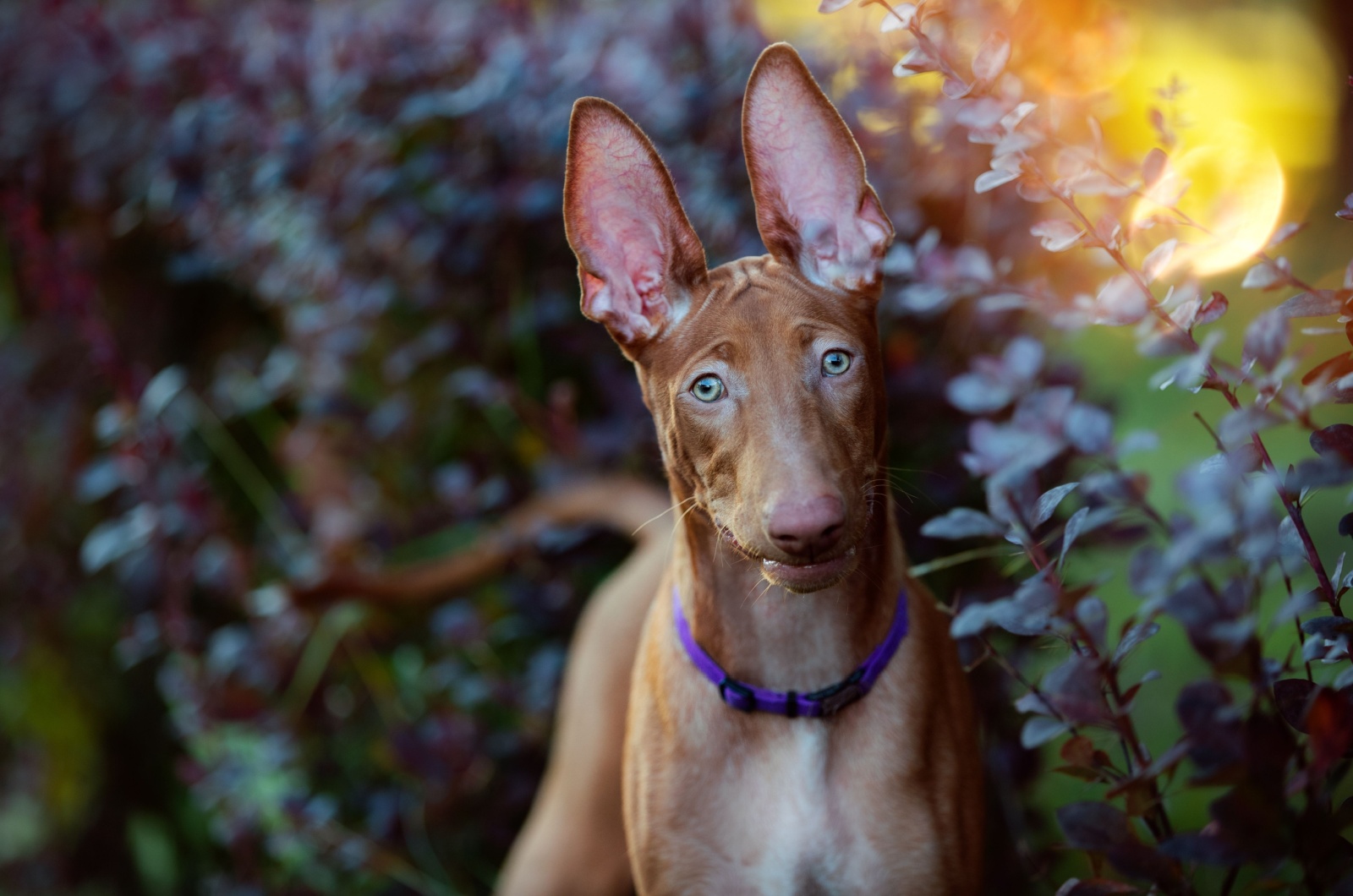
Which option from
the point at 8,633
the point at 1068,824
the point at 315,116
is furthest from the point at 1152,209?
the point at 8,633

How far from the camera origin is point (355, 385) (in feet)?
12.6

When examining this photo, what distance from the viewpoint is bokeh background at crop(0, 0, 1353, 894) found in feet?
9.91

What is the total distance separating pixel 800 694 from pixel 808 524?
524 mm

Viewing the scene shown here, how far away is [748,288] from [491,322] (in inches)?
66.7

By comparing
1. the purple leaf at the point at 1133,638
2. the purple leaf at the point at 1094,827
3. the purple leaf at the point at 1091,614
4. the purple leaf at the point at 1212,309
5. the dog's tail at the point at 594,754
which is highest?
the purple leaf at the point at 1212,309

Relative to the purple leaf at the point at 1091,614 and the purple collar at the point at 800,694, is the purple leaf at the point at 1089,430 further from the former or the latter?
the purple collar at the point at 800,694

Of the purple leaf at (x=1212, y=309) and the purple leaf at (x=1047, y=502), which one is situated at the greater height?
the purple leaf at (x=1212, y=309)

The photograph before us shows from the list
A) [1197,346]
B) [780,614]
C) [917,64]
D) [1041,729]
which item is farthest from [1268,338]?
[780,614]

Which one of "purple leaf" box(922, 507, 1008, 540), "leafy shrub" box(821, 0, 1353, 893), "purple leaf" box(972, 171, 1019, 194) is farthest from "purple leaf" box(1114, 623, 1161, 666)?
"purple leaf" box(972, 171, 1019, 194)

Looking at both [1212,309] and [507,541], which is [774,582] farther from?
[507,541]

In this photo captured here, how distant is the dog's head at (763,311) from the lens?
174cm

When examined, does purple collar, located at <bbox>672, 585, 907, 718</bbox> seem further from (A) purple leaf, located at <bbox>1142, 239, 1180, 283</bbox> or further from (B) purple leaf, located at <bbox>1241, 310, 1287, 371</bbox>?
(B) purple leaf, located at <bbox>1241, 310, 1287, 371</bbox>

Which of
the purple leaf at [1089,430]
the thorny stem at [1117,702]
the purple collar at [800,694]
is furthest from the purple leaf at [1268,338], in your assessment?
the purple collar at [800,694]

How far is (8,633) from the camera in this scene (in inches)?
182
